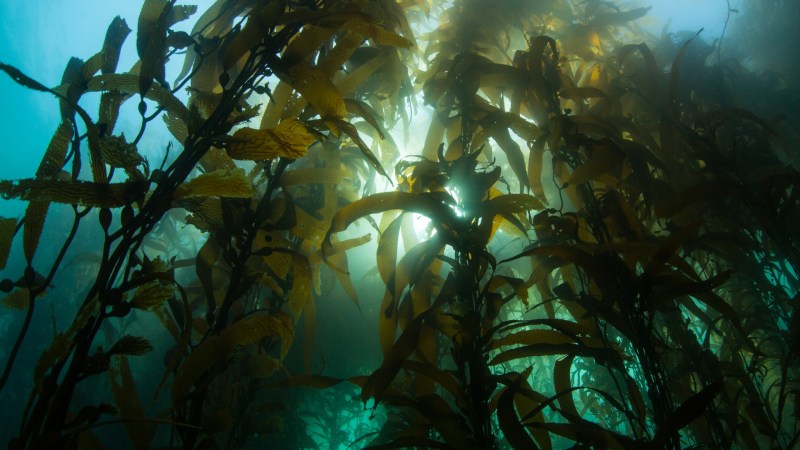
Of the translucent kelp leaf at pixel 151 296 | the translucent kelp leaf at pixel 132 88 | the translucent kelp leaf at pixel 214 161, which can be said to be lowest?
the translucent kelp leaf at pixel 151 296

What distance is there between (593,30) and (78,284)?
10.0m

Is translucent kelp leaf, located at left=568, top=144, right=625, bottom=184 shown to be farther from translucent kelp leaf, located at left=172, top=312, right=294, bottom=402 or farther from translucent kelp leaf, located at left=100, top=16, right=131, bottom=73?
translucent kelp leaf, located at left=100, top=16, right=131, bottom=73

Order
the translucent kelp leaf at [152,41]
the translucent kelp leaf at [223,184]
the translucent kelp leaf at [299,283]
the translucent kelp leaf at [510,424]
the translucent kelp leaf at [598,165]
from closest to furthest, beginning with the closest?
the translucent kelp leaf at [223,184] < the translucent kelp leaf at [152,41] < the translucent kelp leaf at [510,424] < the translucent kelp leaf at [299,283] < the translucent kelp leaf at [598,165]

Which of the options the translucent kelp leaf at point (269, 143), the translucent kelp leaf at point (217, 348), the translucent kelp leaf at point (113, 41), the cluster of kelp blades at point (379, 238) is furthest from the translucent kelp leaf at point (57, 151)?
the translucent kelp leaf at point (217, 348)

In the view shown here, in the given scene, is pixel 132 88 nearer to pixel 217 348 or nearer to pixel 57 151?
pixel 57 151

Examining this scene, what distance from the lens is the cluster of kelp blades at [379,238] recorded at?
2.61 feet

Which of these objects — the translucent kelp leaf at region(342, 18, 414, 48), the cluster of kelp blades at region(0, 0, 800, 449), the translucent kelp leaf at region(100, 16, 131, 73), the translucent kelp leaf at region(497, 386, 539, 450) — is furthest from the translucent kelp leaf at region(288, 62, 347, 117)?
the translucent kelp leaf at region(497, 386, 539, 450)

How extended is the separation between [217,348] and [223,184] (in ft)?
1.21

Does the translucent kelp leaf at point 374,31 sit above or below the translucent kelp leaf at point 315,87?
above

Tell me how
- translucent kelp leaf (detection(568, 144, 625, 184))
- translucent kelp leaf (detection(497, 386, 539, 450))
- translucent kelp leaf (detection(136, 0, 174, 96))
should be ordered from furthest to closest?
translucent kelp leaf (detection(568, 144, 625, 184))
translucent kelp leaf (detection(497, 386, 539, 450))
translucent kelp leaf (detection(136, 0, 174, 96))

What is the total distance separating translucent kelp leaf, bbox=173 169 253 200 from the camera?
0.79 metres

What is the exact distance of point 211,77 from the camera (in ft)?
4.38

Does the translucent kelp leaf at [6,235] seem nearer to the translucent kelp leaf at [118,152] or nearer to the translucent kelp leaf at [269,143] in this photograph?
the translucent kelp leaf at [118,152]

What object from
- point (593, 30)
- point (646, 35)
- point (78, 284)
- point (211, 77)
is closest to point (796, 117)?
point (646, 35)
